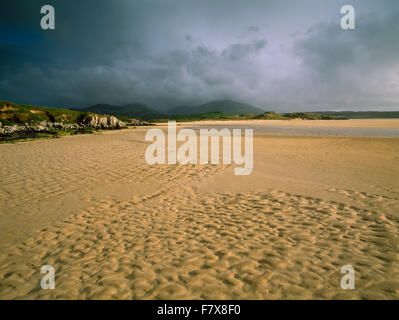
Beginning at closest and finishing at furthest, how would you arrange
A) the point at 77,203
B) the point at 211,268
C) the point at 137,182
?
the point at 211,268
the point at 77,203
the point at 137,182

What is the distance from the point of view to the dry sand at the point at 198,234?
3.61m

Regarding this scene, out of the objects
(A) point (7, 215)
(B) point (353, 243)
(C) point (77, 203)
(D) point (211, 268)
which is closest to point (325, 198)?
(B) point (353, 243)

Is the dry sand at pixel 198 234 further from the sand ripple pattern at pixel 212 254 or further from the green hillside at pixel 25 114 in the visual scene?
the green hillside at pixel 25 114

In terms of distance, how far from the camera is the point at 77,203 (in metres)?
7.48

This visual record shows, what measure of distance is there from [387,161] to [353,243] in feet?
40.7

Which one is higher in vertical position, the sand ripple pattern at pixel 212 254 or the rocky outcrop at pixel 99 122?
the rocky outcrop at pixel 99 122

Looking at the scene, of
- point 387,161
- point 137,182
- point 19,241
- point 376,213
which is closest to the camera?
point 19,241

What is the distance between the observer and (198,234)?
213 inches

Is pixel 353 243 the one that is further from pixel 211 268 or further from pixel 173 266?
pixel 173 266
